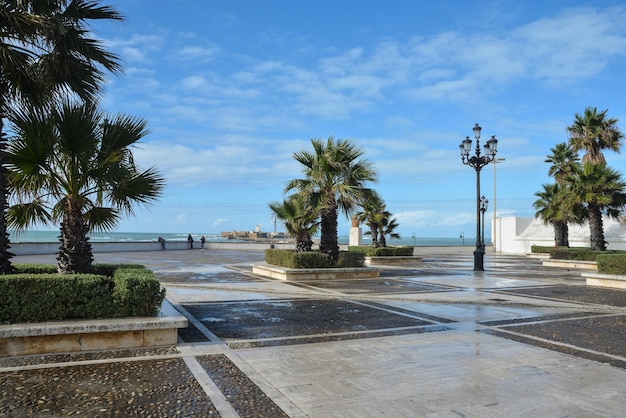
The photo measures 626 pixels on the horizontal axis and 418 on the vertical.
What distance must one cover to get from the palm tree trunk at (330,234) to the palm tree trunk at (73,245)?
1101 centimetres

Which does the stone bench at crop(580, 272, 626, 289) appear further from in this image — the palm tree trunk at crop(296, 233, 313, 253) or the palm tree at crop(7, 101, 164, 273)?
the palm tree at crop(7, 101, 164, 273)

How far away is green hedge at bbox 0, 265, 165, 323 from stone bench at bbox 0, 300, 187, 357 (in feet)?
0.57

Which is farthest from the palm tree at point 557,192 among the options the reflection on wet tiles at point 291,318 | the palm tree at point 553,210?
the reflection on wet tiles at point 291,318

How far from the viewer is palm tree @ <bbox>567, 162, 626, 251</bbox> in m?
23.8

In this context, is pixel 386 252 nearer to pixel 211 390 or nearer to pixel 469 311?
pixel 469 311

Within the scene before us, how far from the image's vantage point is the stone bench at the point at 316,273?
55.6ft

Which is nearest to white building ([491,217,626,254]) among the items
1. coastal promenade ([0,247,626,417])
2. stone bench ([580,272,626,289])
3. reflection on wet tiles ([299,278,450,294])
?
stone bench ([580,272,626,289])

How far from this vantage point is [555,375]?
550cm

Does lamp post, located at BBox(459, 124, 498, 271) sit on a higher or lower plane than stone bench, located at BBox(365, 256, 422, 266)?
higher

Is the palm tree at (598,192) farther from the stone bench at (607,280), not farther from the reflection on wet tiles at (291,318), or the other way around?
the reflection on wet tiles at (291,318)

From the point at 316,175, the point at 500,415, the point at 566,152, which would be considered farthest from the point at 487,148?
the point at 500,415

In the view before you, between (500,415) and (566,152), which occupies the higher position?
(566,152)

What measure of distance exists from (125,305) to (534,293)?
38.9 ft

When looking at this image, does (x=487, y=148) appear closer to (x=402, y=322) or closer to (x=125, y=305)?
(x=402, y=322)
